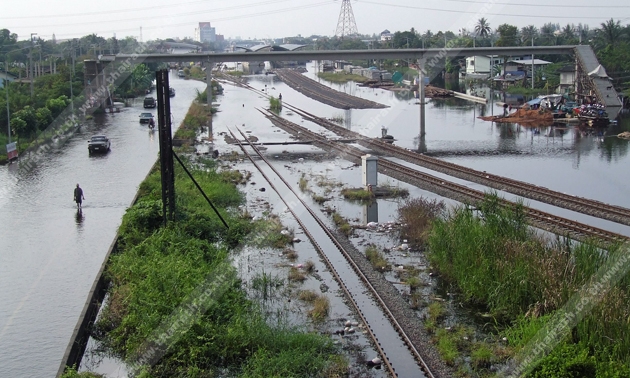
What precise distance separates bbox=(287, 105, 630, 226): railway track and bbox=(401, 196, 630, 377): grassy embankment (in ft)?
15.8

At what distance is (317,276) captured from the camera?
42.9 feet

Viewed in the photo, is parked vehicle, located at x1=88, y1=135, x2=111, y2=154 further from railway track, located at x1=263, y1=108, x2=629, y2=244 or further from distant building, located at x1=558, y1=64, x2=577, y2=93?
distant building, located at x1=558, y1=64, x2=577, y2=93

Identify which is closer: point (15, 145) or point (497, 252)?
point (497, 252)

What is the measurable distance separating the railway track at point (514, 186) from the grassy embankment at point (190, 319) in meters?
8.67

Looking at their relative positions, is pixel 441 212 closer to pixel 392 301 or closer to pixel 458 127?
pixel 392 301

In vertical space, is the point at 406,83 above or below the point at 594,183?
above

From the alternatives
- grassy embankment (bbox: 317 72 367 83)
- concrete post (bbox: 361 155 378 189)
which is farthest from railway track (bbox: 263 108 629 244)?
grassy embankment (bbox: 317 72 367 83)

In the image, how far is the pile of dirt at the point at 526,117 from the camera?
3750cm

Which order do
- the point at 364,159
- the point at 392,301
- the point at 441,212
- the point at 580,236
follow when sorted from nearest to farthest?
the point at 392,301 < the point at 580,236 < the point at 441,212 < the point at 364,159

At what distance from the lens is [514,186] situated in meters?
19.9

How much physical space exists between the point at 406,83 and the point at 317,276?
56457mm

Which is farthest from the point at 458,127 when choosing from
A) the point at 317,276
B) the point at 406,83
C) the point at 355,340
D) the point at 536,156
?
the point at 406,83

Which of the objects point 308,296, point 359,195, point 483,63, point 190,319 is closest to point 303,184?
point 359,195

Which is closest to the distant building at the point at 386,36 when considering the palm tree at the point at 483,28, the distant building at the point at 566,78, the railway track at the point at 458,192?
the palm tree at the point at 483,28
